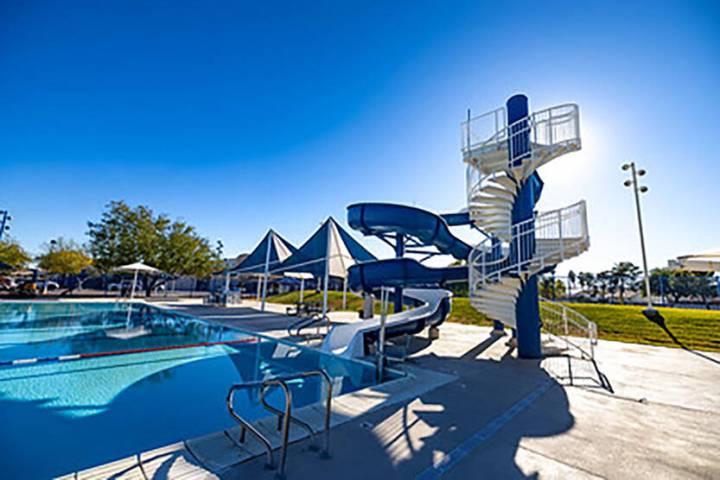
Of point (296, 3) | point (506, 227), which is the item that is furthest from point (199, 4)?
point (506, 227)

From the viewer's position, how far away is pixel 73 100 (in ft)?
36.9

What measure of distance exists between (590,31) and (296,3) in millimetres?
7299

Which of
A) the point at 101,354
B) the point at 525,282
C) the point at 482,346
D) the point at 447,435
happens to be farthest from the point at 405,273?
the point at 101,354

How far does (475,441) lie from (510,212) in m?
7.03

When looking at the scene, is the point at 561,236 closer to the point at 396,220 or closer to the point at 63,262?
the point at 396,220

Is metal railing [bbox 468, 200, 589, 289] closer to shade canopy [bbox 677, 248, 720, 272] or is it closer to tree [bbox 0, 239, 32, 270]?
shade canopy [bbox 677, 248, 720, 272]

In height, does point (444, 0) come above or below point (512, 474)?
above

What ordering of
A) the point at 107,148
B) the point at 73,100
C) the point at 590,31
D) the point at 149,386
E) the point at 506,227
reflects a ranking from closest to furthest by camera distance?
the point at 149,386 < the point at 590,31 < the point at 506,227 < the point at 73,100 < the point at 107,148

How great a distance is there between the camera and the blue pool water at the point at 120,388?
375 centimetres

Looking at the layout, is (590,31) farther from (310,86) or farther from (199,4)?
(199,4)

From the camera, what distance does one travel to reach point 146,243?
25.7 meters

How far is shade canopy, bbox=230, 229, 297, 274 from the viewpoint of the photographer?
19.0 metres

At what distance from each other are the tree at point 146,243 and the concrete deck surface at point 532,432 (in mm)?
27417

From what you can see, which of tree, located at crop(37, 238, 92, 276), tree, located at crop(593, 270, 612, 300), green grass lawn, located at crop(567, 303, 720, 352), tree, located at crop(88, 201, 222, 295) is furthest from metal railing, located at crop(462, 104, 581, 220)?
tree, located at crop(593, 270, 612, 300)
